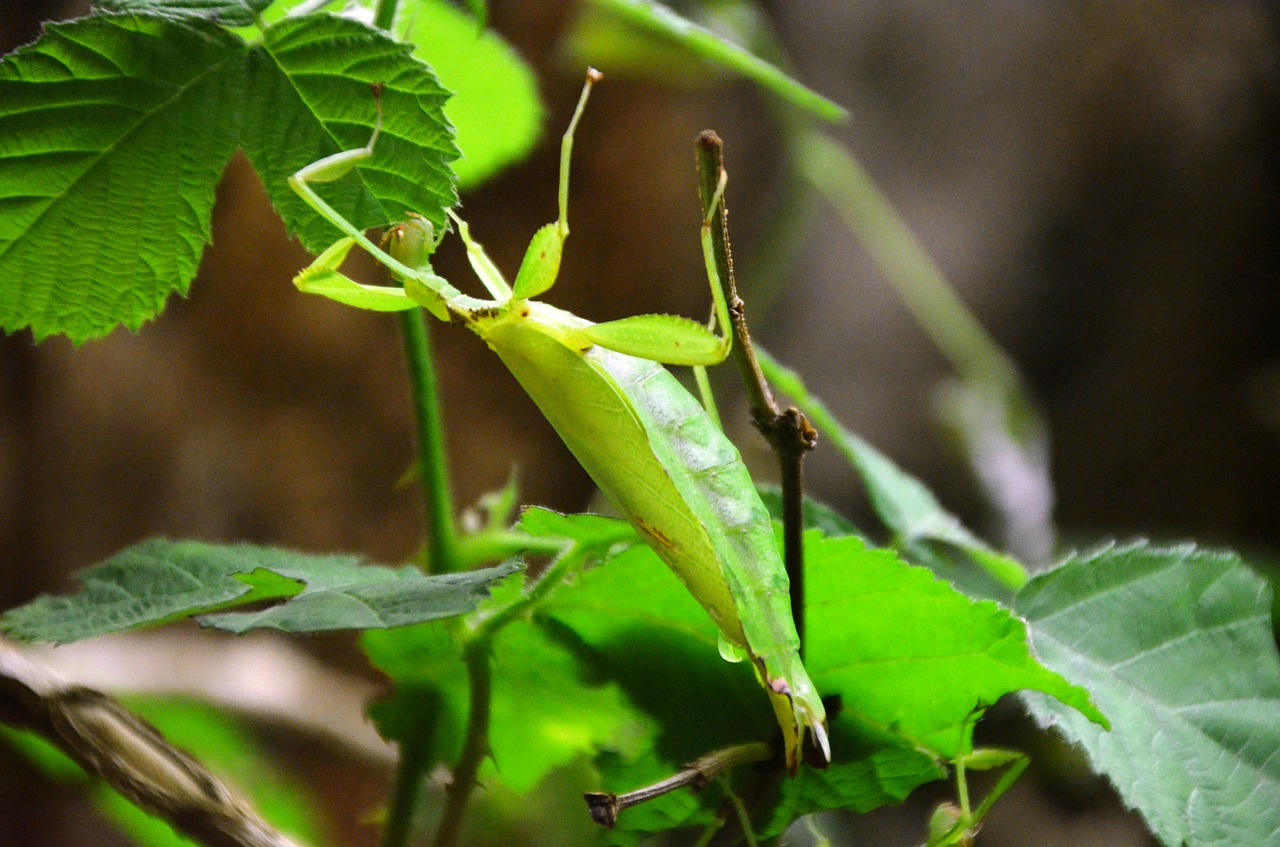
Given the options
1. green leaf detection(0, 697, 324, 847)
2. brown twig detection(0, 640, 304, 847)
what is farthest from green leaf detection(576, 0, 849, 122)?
green leaf detection(0, 697, 324, 847)

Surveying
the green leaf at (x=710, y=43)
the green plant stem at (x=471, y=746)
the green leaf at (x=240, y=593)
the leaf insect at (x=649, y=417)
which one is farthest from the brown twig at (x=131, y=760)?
the green leaf at (x=710, y=43)

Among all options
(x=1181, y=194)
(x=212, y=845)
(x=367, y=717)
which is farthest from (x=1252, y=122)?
(x=212, y=845)

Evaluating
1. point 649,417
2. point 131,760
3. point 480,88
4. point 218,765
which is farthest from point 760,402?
point 218,765

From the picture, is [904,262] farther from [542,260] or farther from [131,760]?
[131,760]

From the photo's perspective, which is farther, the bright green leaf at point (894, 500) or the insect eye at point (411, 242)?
the bright green leaf at point (894, 500)

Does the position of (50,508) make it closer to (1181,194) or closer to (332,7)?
(332,7)

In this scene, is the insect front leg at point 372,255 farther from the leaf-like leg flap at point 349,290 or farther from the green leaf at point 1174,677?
the green leaf at point 1174,677
